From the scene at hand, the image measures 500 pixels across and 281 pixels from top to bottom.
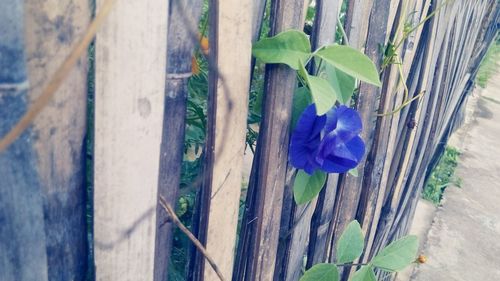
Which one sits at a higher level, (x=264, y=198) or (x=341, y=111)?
(x=341, y=111)

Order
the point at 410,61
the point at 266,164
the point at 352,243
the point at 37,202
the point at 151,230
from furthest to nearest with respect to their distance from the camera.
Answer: the point at 410,61 → the point at 352,243 → the point at 266,164 → the point at 151,230 → the point at 37,202

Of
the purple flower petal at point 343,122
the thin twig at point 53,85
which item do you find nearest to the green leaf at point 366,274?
the purple flower petal at point 343,122

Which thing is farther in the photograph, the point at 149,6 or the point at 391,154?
the point at 391,154

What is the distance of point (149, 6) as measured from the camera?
28.5 inches

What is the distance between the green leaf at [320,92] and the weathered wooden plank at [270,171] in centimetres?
5

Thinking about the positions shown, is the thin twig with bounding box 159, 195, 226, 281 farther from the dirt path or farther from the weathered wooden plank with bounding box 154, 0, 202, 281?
the dirt path

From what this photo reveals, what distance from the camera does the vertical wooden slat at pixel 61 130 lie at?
2.17ft

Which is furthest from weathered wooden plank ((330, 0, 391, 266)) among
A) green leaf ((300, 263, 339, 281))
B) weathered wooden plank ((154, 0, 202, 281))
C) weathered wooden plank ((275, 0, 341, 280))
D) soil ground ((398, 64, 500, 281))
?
soil ground ((398, 64, 500, 281))

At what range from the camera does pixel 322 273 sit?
1302 millimetres

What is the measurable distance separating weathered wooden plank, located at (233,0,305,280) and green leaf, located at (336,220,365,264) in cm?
18

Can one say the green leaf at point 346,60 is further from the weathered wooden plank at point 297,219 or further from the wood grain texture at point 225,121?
the wood grain texture at point 225,121

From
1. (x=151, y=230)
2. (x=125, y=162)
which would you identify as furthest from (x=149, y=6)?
(x=151, y=230)

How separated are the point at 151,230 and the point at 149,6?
343 millimetres

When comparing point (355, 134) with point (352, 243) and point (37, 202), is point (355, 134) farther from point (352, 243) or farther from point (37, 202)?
point (37, 202)
